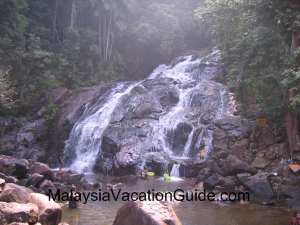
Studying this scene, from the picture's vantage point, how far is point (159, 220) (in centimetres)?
980

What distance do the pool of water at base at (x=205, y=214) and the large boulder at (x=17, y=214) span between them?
2.50m

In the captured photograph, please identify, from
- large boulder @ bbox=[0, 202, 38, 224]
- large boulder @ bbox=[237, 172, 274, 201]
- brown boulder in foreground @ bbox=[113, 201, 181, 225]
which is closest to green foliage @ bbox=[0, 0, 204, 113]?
large boulder @ bbox=[237, 172, 274, 201]

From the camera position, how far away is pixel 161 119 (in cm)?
2803

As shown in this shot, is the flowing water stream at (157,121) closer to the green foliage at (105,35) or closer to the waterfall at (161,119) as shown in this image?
the waterfall at (161,119)

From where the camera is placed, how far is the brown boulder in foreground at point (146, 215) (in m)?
9.88

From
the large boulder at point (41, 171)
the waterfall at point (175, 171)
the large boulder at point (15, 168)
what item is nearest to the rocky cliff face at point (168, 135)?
the waterfall at point (175, 171)

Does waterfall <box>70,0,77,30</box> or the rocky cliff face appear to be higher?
waterfall <box>70,0,77,30</box>

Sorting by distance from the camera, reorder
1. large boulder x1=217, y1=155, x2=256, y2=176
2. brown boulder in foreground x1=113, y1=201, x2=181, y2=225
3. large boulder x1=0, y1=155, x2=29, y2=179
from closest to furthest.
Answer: brown boulder in foreground x1=113, y1=201, x2=181, y2=225
large boulder x1=217, y1=155, x2=256, y2=176
large boulder x1=0, y1=155, x2=29, y2=179

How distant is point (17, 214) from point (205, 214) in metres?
6.85

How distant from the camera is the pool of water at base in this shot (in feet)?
45.3

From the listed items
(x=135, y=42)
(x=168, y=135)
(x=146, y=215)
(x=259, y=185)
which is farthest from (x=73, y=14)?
(x=146, y=215)

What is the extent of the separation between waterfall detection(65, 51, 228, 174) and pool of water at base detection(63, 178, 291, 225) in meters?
7.25

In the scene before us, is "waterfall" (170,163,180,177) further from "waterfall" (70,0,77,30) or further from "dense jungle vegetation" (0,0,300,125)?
"waterfall" (70,0,77,30)

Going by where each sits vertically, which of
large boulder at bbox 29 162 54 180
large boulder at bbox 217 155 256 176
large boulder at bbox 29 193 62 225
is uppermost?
large boulder at bbox 217 155 256 176
